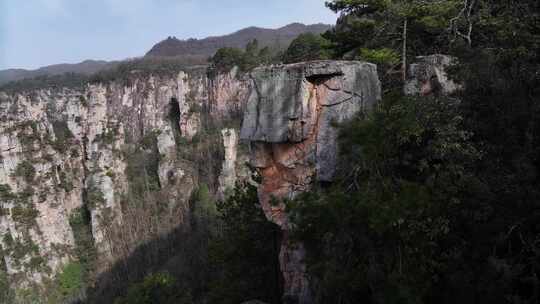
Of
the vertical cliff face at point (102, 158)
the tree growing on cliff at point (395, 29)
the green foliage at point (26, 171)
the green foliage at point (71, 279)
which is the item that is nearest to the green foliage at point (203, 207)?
the vertical cliff face at point (102, 158)

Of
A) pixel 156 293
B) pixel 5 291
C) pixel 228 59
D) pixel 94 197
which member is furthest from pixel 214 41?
pixel 156 293

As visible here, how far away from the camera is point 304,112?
8.17 meters

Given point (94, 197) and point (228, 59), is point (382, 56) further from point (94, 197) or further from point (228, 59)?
point (228, 59)

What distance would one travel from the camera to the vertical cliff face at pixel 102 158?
36.6 meters

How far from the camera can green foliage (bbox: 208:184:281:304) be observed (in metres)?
11.2

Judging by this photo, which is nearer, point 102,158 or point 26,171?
point 26,171

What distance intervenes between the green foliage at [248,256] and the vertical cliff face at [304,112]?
2492mm

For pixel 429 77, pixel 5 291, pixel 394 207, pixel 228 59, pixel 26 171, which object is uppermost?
pixel 228 59

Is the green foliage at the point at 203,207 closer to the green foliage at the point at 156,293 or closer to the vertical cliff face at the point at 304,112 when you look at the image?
the green foliage at the point at 156,293

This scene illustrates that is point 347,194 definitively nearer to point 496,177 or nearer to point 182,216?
point 496,177

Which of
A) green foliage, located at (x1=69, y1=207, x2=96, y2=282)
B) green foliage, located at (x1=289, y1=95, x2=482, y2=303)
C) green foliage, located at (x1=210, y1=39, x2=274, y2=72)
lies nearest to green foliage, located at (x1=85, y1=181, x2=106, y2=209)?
green foliage, located at (x1=69, y1=207, x2=96, y2=282)

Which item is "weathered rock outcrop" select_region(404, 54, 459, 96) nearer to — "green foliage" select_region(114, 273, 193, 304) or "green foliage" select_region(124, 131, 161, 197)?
"green foliage" select_region(114, 273, 193, 304)

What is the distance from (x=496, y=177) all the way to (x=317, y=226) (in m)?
2.58

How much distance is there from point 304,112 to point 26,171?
126 feet
